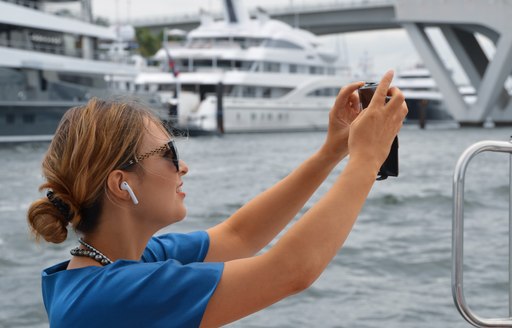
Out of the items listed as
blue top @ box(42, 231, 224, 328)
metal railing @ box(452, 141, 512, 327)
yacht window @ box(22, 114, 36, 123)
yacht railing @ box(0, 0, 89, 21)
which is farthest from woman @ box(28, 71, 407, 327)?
yacht railing @ box(0, 0, 89, 21)

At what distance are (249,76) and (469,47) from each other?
12394 mm

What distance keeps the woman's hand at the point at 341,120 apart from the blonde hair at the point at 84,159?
0.36 m

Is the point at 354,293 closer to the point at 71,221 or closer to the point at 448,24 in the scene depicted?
the point at 71,221

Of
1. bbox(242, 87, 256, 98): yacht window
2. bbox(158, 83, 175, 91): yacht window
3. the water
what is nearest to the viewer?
Answer: the water

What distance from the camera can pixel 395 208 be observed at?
35.8 ft

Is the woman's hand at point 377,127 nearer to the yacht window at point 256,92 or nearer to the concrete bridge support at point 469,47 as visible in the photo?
the concrete bridge support at point 469,47

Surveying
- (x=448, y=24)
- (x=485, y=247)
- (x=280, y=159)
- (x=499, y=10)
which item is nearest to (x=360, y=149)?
(x=485, y=247)

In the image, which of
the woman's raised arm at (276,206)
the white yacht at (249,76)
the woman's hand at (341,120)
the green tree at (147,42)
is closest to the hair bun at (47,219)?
the woman's raised arm at (276,206)

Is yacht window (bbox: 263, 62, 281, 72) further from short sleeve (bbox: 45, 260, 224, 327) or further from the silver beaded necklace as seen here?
short sleeve (bbox: 45, 260, 224, 327)

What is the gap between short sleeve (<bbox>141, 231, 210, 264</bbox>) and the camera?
1708 millimetres

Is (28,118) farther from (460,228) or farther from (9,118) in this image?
(460,228)

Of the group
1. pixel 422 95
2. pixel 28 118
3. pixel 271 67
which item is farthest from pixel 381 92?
pixel 422 95

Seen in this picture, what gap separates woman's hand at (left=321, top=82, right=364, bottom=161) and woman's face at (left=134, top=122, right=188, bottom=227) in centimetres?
33

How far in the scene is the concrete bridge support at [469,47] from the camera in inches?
1547
